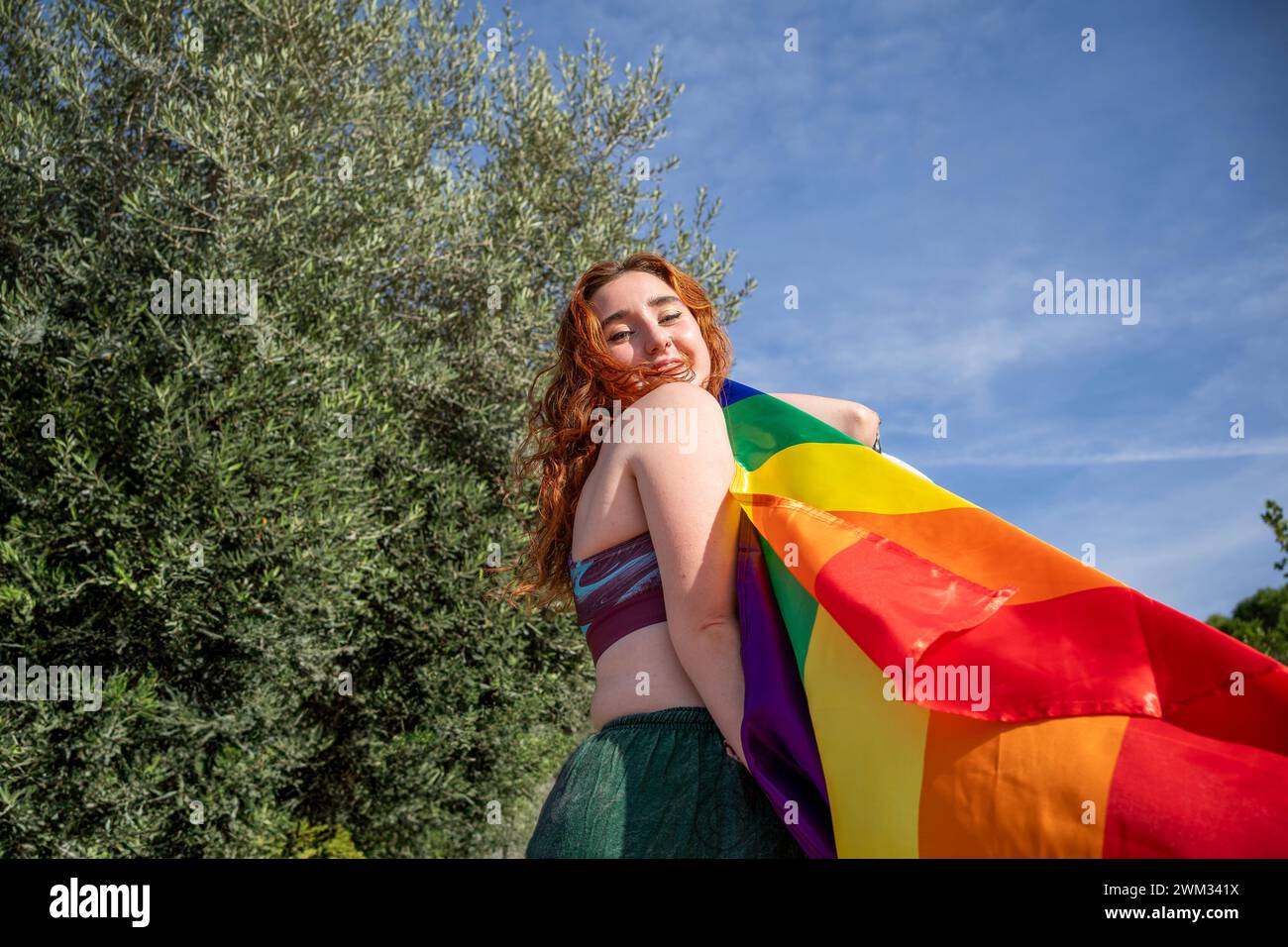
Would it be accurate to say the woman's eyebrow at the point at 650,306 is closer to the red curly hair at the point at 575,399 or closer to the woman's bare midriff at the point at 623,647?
the red curly hair at the point at 575,399

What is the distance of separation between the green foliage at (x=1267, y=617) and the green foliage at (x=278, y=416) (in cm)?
636

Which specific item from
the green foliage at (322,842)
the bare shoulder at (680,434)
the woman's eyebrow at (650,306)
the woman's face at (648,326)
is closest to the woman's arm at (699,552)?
the bare shoulder at (680,434)

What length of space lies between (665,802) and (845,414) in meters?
1.57

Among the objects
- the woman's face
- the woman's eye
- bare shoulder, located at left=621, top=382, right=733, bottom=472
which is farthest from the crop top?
the woman's eye

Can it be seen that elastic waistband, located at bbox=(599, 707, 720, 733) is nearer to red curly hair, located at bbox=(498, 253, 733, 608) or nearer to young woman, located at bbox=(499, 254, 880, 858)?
young woman, located at bbox=(499, 254, 880, 858)

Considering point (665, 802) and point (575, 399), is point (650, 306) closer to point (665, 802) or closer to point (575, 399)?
point (575, 399)

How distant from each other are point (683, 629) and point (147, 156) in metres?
8.28

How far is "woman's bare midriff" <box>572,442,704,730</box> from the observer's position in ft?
7.22

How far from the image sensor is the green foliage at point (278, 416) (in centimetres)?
705

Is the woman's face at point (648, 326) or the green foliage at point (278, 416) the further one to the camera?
the green foliage at point (278, 416)

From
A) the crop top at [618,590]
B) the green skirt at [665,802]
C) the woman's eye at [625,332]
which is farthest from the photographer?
the woman's eye at [625,332]

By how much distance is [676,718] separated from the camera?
7.11ft

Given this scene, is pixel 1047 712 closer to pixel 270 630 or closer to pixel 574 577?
pixel 574 577
